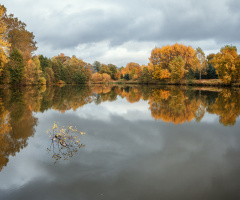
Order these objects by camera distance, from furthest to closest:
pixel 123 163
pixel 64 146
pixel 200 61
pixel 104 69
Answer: pixel 104 69 → pixel 200 61 → pixel 64 146 → pixel 123 163

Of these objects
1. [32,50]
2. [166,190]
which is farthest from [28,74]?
[166,190]

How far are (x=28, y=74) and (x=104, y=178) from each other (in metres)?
46.4

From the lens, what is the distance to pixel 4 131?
8.34 m

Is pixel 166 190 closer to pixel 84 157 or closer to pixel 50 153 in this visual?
pixel 84 157

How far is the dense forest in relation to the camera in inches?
1460

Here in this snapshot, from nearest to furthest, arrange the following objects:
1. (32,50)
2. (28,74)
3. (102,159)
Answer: (102,159)
(28,74)
(32,50)

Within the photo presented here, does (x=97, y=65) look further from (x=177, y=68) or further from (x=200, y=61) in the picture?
(x=200, y=61)

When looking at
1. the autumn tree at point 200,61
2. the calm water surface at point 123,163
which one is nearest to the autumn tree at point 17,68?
the calm water surface at point 123,163

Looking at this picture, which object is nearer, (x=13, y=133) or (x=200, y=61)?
(x=13, y=133)

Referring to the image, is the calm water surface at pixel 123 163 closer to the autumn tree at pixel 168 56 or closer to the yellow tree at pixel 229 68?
the yellow tree at pixel 229 68

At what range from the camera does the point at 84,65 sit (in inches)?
3191

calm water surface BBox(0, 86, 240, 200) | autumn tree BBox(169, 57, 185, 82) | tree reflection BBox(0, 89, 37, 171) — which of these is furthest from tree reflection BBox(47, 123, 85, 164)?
autumn tree BBox(169, 57, 185, 82)

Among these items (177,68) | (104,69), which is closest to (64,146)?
(177,68)

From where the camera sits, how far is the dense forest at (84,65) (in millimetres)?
37078
